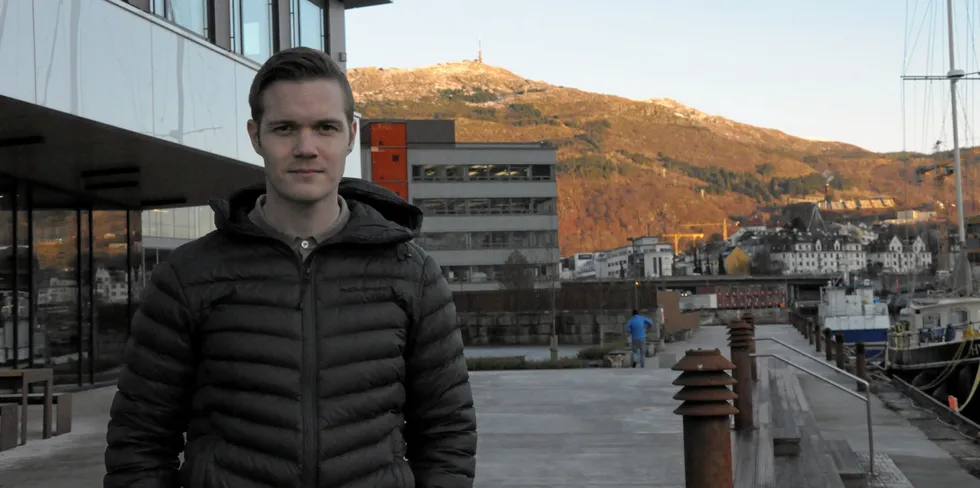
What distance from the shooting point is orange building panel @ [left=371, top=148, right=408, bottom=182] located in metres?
90.9

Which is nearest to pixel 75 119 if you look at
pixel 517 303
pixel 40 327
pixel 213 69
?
pixel 213 69

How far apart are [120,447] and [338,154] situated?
82cm

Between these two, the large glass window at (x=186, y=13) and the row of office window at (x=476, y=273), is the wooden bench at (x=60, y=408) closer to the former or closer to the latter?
the large glass window at (x=186, y=13)

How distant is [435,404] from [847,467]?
31.1 ft

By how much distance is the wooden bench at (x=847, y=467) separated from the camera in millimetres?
10883

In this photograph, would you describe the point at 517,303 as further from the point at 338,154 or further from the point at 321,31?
the point at 338,154

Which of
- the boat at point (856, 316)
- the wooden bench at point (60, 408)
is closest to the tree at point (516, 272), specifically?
the boat at point (856, 316)

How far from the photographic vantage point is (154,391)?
254 cm

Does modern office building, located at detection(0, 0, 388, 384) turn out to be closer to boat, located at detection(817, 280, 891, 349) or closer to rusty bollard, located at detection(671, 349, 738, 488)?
rusty bollard, located at detection(671, 349, 738, 488)

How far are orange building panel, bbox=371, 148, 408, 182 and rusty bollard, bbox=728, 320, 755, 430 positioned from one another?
7895 centimetres

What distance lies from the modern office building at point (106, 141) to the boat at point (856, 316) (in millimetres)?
34397

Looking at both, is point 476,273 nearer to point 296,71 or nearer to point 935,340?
point 935,340

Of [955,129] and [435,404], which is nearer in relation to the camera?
[435,404]

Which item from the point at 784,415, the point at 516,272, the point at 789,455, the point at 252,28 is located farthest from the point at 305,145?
the point at 516,272
